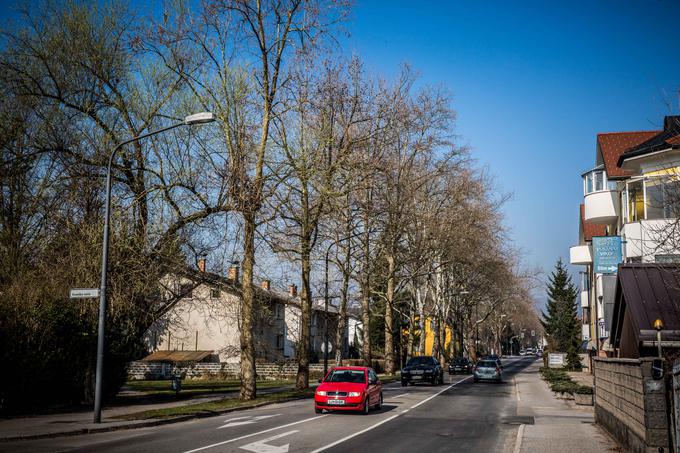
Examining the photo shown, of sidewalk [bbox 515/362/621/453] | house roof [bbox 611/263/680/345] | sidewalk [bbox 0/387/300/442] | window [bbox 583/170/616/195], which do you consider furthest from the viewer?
window [bbox 583/170/616/195]

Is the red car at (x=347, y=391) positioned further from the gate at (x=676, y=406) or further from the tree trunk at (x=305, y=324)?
the gate at (x=676, y=406)

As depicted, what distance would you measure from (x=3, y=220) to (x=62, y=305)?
Result: 4782mm

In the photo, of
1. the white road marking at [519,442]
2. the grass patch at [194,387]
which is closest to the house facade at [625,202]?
the white road marking at [519,442]

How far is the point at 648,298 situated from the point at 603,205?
21.6 meters

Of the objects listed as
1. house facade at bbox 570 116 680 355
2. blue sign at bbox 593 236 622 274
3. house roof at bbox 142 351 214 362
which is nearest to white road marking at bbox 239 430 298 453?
house facade at bbox 570 116 680 355

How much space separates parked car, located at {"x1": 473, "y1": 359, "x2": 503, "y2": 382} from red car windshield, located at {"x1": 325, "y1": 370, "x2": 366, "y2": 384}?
911 inches

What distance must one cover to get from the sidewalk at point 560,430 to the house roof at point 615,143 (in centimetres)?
1828

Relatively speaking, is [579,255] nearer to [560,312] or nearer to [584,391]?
[584,391]

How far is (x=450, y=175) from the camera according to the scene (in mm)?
42969

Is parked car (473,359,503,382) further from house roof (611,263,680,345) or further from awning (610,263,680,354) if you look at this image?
Answer: house roof (611,263,680,345)

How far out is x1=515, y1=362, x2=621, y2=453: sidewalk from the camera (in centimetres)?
1370

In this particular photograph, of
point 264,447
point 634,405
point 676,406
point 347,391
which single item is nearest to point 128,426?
point 264,447

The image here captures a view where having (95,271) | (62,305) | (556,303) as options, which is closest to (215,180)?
(95,271)

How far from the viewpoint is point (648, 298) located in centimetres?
1795
